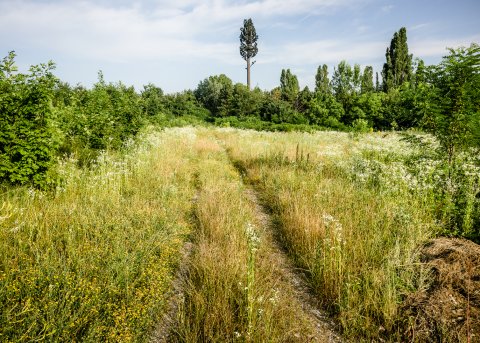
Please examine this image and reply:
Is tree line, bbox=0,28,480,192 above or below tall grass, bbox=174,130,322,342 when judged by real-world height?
above

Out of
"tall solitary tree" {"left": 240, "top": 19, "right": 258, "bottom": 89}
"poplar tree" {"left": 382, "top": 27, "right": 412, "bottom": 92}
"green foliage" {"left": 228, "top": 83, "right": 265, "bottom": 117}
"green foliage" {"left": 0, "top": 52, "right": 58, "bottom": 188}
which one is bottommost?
"green foliage" {"left": 0, "top": 52, "right": 58, "bottom": 188}

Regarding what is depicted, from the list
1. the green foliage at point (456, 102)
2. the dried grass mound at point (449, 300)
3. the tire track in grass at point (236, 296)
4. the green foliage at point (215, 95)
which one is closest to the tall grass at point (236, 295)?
the tire track in grass at point (236, 296)

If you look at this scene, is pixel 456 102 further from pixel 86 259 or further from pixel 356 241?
pixel 86 259

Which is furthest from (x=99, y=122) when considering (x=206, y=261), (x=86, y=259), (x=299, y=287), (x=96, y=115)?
(x=299, y=287)

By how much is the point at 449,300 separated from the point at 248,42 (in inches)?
2556

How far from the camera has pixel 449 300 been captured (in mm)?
3029

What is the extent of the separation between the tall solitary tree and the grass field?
5754cm

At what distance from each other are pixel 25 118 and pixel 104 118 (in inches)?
149

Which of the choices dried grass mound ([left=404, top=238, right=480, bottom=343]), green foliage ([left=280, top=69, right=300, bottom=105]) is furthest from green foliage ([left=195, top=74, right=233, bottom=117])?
dried grass mound ([left=404, top=238, right=480, bottom=343])

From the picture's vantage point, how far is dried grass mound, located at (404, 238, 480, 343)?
267 centimetres

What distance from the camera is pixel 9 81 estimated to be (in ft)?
17.3

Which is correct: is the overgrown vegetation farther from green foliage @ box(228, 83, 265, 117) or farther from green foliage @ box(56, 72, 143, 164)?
green foliage @ box(228, 83, 265, 117)

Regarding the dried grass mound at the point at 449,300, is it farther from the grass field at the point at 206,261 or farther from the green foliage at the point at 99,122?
the green foliage at the point at 99,122

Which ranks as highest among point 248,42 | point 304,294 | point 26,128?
point 248,42
